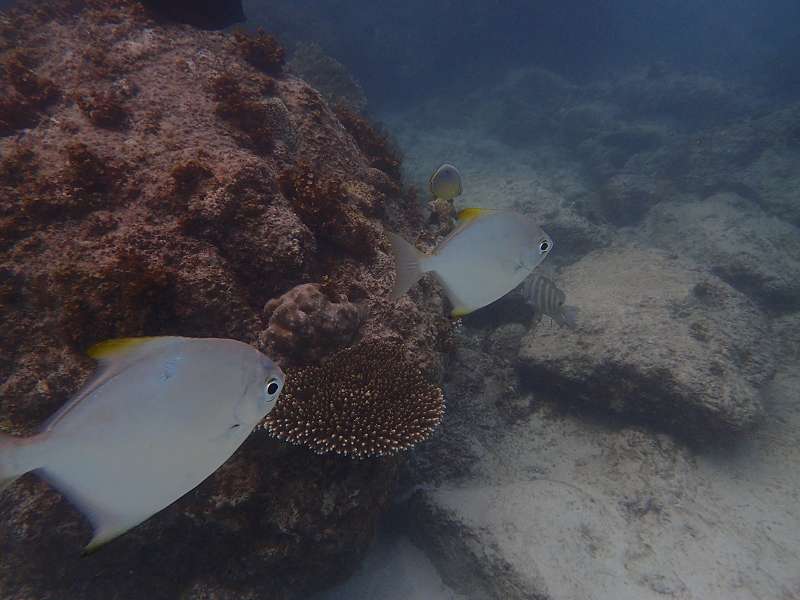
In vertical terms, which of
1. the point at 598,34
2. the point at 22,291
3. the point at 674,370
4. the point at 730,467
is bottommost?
the point at 730,467

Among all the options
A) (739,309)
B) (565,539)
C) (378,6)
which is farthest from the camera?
(378,6)

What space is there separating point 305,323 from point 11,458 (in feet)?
7.00

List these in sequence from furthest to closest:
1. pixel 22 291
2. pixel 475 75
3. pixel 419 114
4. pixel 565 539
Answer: pixel 475 75
pixel 419 114
pixel 565 539
pixel 22 291

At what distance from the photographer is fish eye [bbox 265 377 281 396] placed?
188 cm

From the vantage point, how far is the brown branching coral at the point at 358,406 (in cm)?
339

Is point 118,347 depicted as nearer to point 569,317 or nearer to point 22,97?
point 22,97

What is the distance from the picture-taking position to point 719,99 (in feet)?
79.5

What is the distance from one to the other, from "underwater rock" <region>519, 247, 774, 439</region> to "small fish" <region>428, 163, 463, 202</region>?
276 cm

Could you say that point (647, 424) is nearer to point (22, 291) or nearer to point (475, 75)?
point (22, 291)

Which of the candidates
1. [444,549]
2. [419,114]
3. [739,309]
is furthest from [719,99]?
[444,549]

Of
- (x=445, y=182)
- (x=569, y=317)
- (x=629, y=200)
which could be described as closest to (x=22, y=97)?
(x=445, y=182)

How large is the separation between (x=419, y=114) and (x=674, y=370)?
2393cm

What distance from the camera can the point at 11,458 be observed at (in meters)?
1.60

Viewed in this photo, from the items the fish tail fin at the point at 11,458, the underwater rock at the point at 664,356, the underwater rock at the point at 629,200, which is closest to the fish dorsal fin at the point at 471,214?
the fish tail fin at the point at 11,458
